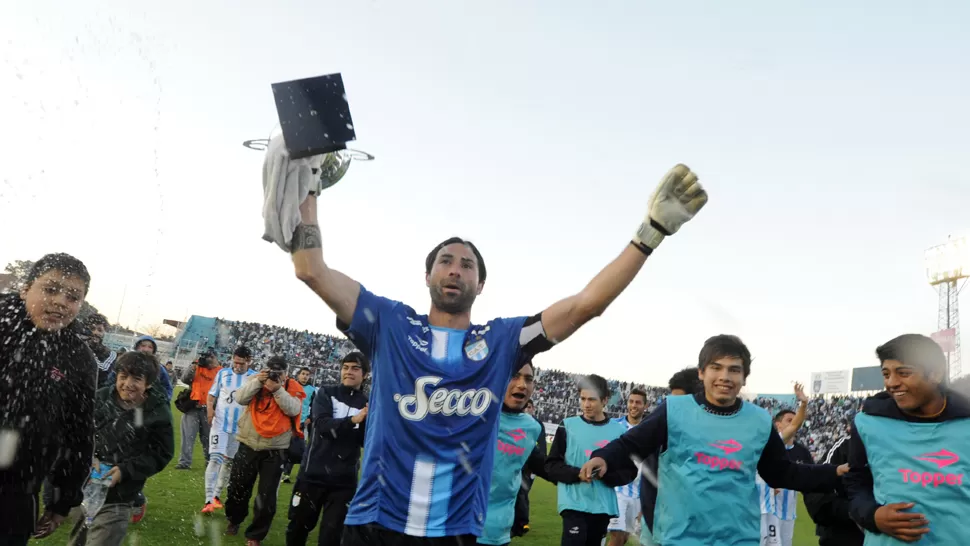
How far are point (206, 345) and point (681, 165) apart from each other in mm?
38510

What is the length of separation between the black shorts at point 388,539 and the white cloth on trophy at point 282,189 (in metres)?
1.22

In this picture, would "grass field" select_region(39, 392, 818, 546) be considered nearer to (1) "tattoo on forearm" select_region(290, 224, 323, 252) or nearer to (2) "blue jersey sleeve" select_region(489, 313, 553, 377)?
(1) "tattoo on forearm" select_region(290, 224, 323, 252)

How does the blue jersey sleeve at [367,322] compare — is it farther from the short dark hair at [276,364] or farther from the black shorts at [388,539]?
the short dark hair at [276,364]

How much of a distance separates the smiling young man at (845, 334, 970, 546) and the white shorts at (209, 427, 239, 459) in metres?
8.27

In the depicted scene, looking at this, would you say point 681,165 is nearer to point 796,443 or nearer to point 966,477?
point 966,477

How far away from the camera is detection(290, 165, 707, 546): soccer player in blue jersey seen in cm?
316

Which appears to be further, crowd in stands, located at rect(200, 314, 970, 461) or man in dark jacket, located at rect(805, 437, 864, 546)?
crowd in stands, located at rect(200, 314, 970, 461)

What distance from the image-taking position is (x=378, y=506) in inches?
124

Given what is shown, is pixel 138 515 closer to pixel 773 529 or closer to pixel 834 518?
pixel 834 518

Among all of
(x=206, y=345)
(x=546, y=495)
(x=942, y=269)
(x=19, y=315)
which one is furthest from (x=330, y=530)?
(x=942, y=269)

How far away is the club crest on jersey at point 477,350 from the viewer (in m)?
3.37

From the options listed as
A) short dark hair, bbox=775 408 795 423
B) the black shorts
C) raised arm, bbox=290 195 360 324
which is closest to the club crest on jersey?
raised arm, bbox=290 195 360 324

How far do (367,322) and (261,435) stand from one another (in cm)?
659

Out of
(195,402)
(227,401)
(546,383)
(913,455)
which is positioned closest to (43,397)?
(913,455)
